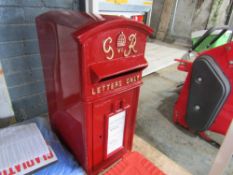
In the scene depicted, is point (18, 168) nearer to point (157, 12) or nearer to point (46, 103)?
point (46, 103)

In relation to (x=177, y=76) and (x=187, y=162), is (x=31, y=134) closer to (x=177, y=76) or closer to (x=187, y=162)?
(x=187, y=162)

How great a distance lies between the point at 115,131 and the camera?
1.00m

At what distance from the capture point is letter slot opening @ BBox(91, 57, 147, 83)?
71cm

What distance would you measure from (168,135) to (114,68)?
1.13 metres

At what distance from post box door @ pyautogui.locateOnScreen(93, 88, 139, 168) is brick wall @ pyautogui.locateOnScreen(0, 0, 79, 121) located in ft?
2.46

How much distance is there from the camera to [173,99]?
90.0 inches

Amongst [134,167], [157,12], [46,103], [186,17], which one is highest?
[157,12]

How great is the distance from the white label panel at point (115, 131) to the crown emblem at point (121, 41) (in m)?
0.36

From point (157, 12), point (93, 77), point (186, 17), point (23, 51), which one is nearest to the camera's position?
point (93, 77)

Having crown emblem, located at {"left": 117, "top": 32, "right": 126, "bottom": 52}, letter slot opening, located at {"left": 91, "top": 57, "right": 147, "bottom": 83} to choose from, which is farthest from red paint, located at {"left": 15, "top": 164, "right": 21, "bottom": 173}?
crown emblem, located at {"left": 117, "top": 32, "right": 126, "bottom": 52}

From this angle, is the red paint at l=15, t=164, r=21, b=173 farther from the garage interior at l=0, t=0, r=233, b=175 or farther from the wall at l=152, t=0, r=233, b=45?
the wall at l=152, t=0, r=233, b=45

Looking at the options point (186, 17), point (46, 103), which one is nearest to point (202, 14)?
point (186, 17)

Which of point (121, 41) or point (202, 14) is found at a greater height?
point (202, 14)

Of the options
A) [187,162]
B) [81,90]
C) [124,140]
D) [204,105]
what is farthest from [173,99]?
[81,90]
